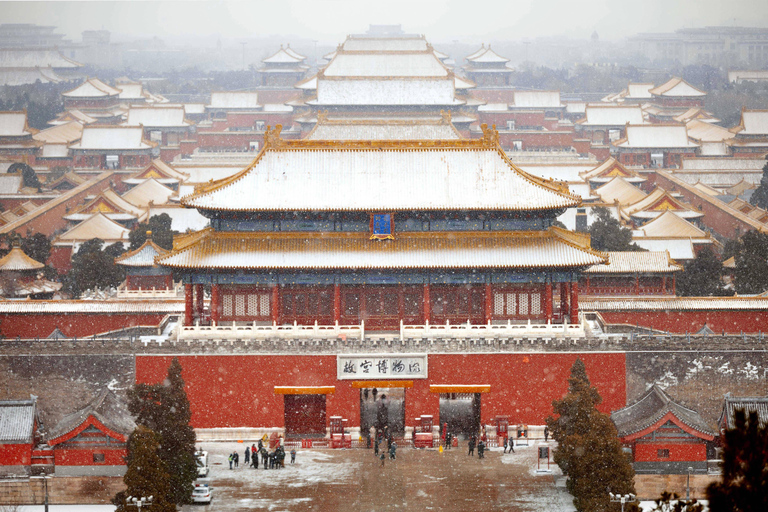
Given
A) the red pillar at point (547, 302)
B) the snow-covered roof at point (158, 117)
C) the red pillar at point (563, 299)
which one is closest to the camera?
the red pillar at point (547, 302)

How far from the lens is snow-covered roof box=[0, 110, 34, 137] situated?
9088cm

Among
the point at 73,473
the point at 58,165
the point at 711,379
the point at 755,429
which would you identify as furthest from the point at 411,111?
the point at 755,429

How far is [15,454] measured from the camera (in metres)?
34.1

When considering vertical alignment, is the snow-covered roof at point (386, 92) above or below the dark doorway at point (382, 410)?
above

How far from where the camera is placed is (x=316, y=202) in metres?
39.8

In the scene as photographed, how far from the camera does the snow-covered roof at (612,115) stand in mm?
93625

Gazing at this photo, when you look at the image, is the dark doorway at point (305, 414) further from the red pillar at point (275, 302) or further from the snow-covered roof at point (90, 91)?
the snow-covered roof at point (90, 91)

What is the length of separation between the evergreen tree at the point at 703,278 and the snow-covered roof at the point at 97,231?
2743 centimetres

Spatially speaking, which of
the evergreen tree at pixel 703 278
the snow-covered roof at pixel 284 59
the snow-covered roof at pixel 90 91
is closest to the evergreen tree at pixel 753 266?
the evergreen tree at pixel 703 278

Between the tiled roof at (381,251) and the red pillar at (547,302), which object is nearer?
the tiled roof at (381,251)

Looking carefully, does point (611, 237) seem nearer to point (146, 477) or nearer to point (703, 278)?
point (703, 278)

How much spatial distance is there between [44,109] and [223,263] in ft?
251

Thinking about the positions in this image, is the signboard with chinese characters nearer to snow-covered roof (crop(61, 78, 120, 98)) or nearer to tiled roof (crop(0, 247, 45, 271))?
tiled roof (crop(0, 247, 45, 271))

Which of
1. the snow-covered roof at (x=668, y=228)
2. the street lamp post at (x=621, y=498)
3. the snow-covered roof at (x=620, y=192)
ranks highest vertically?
the snow-covered roof at (x=620, y=192)
